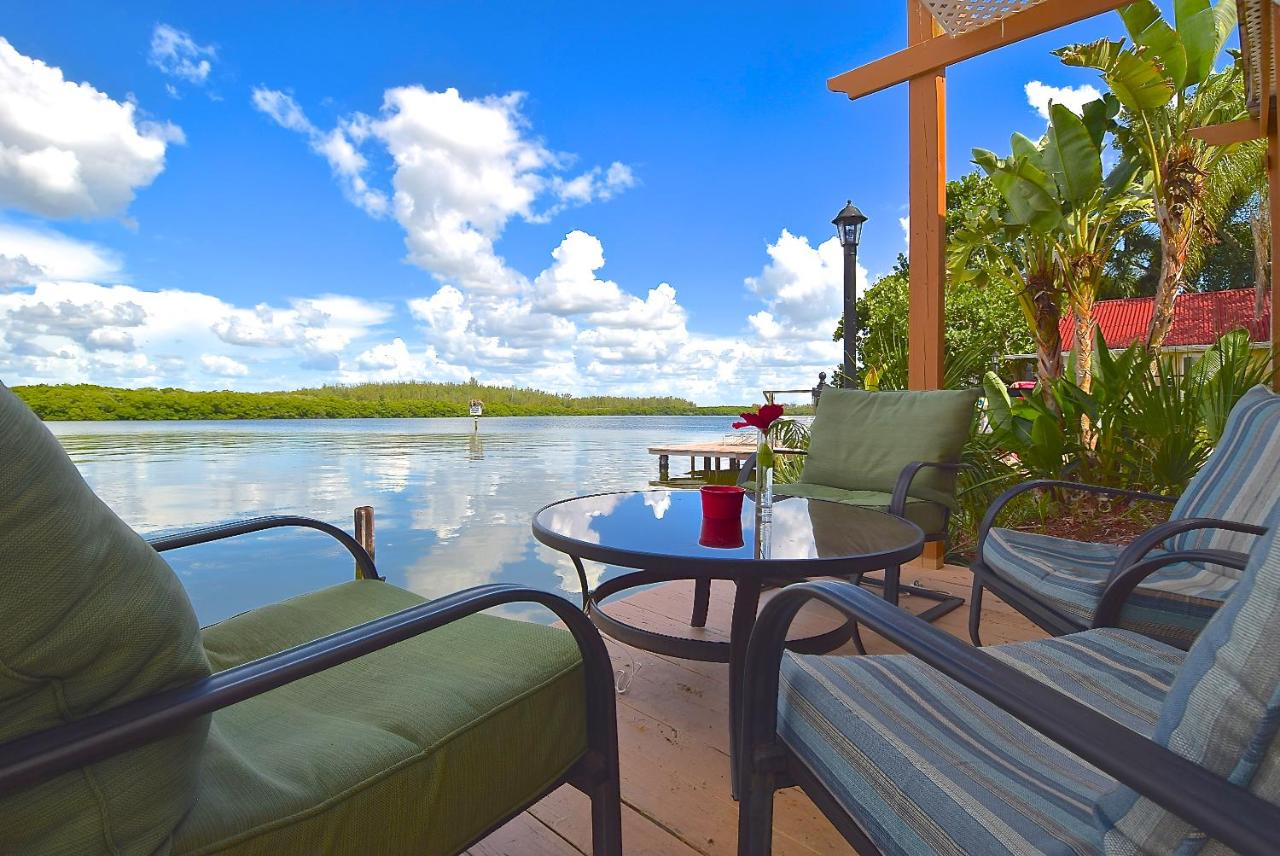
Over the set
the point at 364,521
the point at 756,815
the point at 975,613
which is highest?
the point at 364,521

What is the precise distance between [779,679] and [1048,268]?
437cm

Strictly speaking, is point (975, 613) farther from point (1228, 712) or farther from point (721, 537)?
point (1228, 712)

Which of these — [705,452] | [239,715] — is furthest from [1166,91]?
[705,452]

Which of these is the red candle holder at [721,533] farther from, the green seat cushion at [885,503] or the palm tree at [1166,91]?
the palm tree at [1166,91]

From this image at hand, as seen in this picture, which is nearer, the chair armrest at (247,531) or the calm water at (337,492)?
the chair armrest at (247,531)

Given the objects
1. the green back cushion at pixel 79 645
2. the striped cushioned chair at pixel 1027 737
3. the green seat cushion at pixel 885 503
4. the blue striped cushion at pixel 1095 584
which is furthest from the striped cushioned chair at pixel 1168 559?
the green back cushion at pixel 79 645

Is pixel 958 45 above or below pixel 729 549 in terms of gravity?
above

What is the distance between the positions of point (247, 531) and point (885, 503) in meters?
2.29

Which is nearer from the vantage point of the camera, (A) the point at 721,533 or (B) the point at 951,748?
(B) the point at 951,748

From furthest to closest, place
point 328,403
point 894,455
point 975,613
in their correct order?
1. point 328,403
2. point 894,455
3. point 975,613

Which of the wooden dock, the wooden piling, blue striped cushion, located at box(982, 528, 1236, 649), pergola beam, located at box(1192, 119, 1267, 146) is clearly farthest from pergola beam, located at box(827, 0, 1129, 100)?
the wooden dock

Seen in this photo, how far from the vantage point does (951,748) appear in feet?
2.92

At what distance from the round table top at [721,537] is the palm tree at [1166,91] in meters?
2.98

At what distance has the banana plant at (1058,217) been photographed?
154 inches
